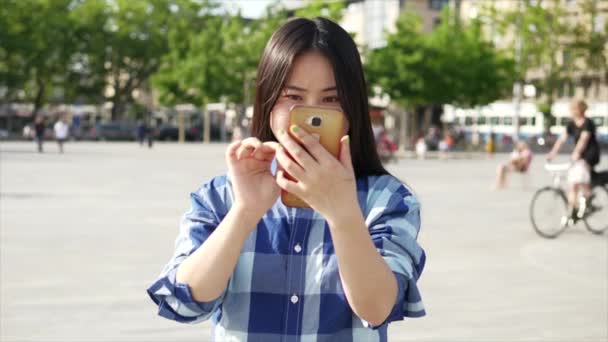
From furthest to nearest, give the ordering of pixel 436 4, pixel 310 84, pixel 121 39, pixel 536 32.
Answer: pixel 436 4
pixel 121 39
pixel 536 32
pixel 310 84

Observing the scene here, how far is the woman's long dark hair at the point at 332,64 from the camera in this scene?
2.29m

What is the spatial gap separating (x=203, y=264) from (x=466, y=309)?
576cm

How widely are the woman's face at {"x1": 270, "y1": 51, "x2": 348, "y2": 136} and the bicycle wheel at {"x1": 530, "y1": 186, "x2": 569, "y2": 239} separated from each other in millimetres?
11066

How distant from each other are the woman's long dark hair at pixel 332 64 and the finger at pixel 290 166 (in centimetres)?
38

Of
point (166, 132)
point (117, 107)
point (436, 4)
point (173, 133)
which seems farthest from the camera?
point (436, 4)

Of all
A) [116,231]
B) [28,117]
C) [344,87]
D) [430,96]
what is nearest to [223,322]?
[344,87]

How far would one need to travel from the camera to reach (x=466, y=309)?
7711 millimetres

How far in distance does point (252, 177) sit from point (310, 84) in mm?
309

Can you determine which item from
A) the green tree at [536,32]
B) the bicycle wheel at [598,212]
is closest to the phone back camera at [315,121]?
the bicycle wheel at [598,212]

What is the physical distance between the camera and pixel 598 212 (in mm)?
13617

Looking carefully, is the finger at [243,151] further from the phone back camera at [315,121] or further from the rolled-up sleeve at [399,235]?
Result: the rolled-up sleeve at [399,235]

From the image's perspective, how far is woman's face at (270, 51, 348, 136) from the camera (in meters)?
2.28

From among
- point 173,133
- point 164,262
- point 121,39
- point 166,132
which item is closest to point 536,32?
point 173,133

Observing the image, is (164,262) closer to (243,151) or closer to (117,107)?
(243,151)
